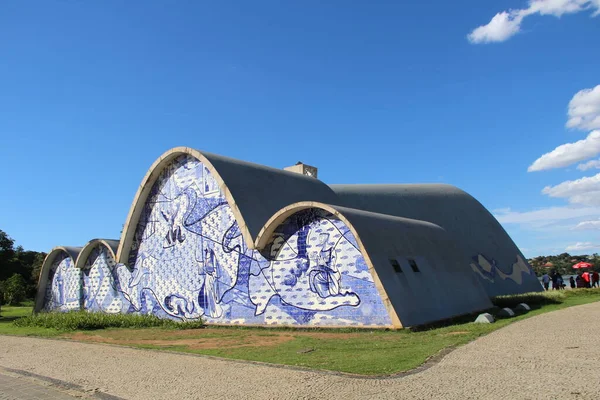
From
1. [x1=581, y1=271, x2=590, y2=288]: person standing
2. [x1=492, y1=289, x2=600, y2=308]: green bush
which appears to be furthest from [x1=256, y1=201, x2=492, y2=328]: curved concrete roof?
[x1=581, y1=271, x2=590, y2=288]: person standing

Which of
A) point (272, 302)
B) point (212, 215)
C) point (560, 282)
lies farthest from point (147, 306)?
point (560, 282)

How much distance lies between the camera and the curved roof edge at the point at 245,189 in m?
15.4

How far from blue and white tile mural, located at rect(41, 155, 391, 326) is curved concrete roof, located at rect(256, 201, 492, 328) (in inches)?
12.2

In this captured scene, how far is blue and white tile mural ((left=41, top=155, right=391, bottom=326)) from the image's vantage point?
12.7 metres

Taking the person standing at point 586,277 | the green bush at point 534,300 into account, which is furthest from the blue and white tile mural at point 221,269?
the person standing at point 586,277

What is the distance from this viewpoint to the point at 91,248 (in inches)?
860

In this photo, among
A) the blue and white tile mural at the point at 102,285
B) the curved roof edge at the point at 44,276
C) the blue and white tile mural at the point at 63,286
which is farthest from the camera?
the curved roof edge at the point at 44,276

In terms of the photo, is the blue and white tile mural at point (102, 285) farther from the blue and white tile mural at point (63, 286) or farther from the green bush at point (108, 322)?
the green bush at point (108, 322)

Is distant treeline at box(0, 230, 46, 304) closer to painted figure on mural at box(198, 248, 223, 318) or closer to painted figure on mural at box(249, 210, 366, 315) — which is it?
painted figure on mural at box(198, 248, 223, 318)

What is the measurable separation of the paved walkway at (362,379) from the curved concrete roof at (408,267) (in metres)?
2.73

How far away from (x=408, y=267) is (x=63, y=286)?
17921mm

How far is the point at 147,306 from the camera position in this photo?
1845 centimetres

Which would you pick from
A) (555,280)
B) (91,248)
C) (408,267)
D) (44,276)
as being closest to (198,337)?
(408,267)

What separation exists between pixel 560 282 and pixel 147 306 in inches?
903
